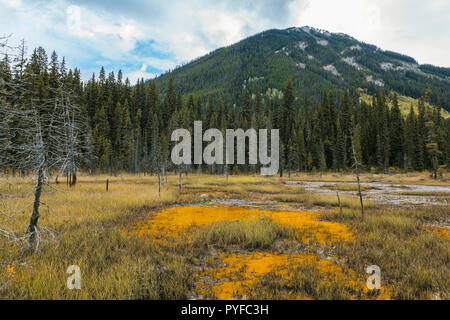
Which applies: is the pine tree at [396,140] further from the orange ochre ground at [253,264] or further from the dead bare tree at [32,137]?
the dead bare tree at [32,137]

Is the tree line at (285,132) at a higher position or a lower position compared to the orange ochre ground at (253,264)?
higher

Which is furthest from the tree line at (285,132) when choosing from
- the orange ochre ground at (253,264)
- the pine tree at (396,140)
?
the orange ochre ground at (253,264)

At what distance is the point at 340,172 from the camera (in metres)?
60.7

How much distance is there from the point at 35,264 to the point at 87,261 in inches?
44.6

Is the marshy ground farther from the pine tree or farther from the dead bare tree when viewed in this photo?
the pine tree

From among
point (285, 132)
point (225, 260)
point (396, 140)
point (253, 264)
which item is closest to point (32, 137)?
point (225, 260)

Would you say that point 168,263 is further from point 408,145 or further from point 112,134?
point 408,145

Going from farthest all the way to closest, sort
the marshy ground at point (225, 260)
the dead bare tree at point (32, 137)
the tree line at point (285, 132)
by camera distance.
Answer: the tree line at point (285, 132) < the dead bare tree at point (32, 137) < the marshy ground at point (225, 260)

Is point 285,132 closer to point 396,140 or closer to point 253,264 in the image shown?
point 396,140

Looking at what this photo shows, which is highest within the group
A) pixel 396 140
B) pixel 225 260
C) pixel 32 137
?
pixel 396 140

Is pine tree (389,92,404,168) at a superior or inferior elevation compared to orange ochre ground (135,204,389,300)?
superior

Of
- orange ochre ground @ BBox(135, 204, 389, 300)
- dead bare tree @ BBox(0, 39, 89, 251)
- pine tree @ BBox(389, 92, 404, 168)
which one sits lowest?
orange ochre ground @ BBox(135, 204, 389, 300)

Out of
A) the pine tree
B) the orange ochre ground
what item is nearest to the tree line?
the pine tree
